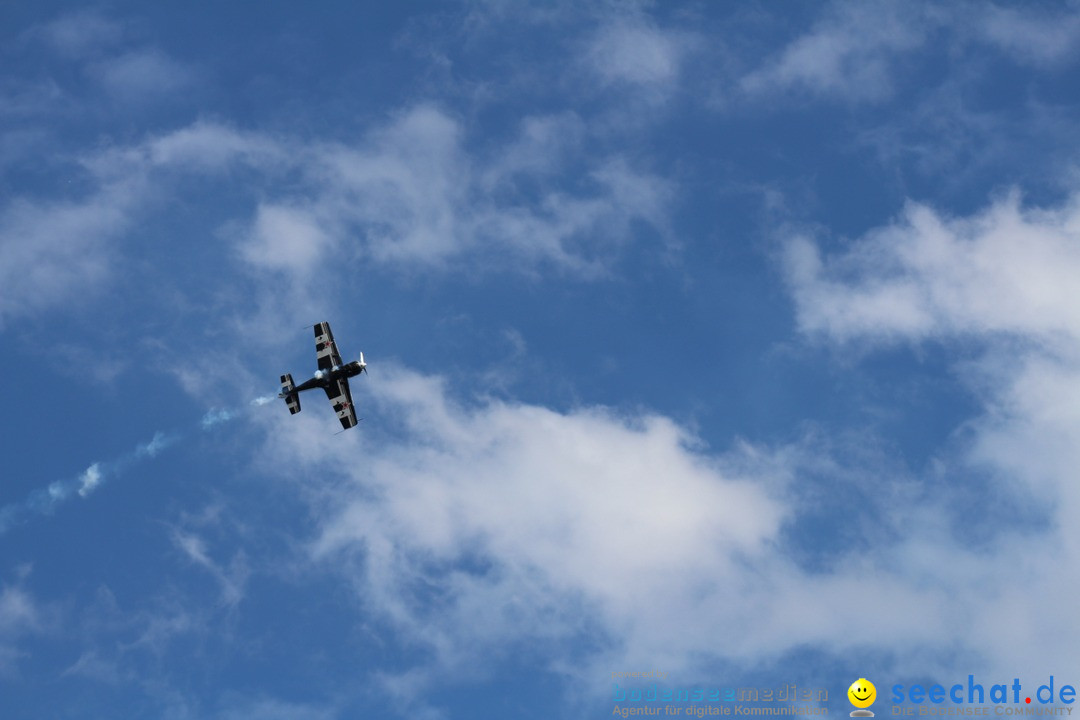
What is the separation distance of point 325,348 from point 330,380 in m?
4.79

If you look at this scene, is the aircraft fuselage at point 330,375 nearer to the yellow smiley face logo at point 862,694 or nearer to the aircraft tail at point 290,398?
the aircraft tail at point 290,398

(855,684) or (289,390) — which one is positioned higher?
(289,390)

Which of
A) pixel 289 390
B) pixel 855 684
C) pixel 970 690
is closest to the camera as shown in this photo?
pixel 970 690

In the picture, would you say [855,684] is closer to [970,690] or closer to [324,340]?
[970,690]

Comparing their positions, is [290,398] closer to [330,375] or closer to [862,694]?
[330,375]

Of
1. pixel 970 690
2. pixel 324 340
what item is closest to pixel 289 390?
pixel 324 340

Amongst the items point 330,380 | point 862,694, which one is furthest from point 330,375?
point 862,694

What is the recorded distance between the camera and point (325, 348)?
15925cm

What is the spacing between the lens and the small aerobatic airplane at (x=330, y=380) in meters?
158

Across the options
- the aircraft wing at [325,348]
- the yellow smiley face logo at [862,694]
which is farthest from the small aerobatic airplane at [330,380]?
the yellow smiley face logo at [862,694]

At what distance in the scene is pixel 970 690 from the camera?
11369 cm

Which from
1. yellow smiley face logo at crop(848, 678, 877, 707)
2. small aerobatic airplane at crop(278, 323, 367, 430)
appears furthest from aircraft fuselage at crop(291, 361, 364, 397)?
yellow smiley face logo at crop(848, 678, 877, 707)

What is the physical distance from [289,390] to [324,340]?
348 inches

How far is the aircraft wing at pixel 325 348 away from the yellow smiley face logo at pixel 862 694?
8245 cm
